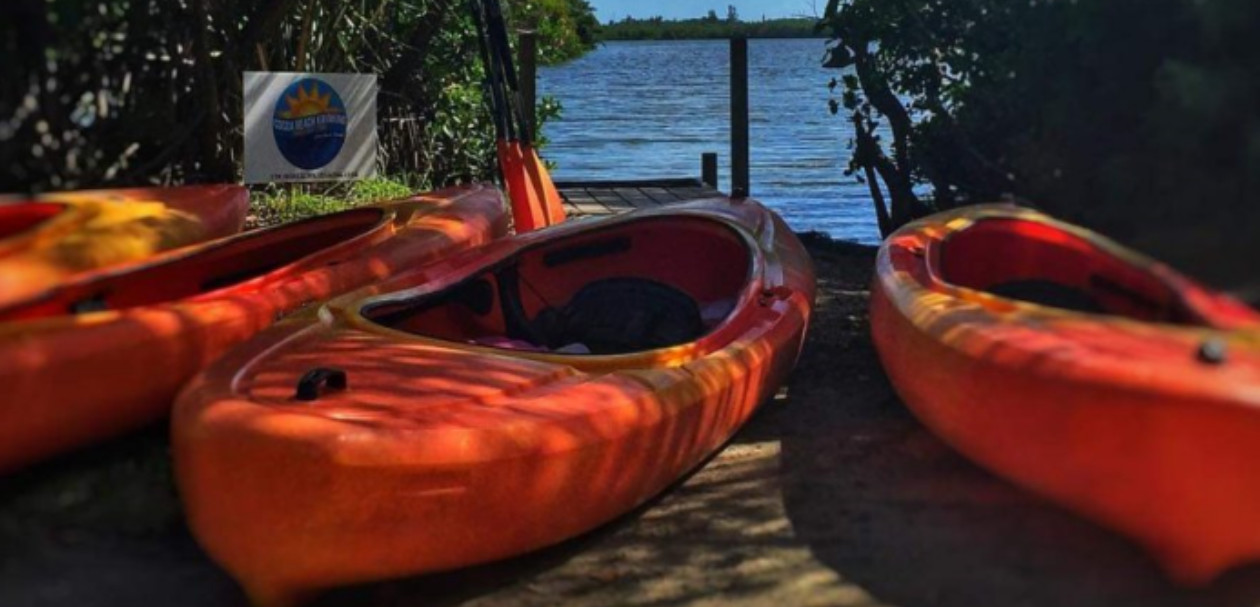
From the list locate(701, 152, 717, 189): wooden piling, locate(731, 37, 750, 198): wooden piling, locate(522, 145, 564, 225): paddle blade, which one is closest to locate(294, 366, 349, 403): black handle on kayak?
locate(522, 145, 564, 225): paddle blade

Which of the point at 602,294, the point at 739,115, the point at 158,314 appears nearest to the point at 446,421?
the point at 158,314

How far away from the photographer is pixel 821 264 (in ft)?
26.3

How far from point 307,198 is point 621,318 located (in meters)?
3.34

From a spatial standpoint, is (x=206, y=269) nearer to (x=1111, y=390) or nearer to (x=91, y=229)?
(x=91, y=229)

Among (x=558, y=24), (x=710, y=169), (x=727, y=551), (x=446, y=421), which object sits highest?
(x=558, y=24)

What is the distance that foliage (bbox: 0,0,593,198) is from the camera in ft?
10.3

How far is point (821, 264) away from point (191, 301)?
4.63m

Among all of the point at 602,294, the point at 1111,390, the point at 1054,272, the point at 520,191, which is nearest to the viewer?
the point at 1111,390

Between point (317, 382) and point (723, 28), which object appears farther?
point (723, 28)

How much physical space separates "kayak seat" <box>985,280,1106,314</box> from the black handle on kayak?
6.33 ft

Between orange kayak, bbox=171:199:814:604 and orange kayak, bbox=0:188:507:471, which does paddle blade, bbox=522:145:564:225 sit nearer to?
orange kayak, bbox=0:188:507:471

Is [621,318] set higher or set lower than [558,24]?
lower

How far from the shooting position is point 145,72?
389cm

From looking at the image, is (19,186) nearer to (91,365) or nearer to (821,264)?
(91,365)
